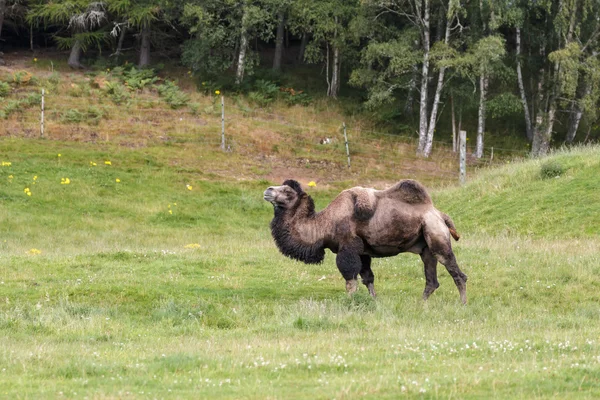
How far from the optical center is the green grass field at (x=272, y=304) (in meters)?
9.78

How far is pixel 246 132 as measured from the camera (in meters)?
43.4

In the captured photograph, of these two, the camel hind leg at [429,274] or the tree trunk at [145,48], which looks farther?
the tree trunk at [145,48]

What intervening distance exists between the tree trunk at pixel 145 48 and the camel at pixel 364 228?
36.6m

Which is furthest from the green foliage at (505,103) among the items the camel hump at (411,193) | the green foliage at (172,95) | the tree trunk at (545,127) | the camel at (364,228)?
the camel hump at (411,193)

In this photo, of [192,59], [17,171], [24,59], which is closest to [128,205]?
[17,171]

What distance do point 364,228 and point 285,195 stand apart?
1491 millimetres

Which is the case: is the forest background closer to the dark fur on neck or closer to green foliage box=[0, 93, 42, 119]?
green foliage box=[0, 93, 42, 119]

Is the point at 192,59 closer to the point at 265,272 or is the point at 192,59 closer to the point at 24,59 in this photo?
the point at 24,59

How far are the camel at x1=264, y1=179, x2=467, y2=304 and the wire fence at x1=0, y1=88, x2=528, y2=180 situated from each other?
2439cm

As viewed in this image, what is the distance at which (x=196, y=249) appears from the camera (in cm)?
2289

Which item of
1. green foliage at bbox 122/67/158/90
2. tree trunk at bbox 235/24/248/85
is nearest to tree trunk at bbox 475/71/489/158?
tree trunk at bbox 235/24/248/85

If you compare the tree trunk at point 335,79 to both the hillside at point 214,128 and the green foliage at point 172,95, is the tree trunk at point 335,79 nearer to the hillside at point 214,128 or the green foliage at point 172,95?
the hillside at point 214,128

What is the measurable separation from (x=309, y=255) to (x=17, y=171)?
1958 centimetres

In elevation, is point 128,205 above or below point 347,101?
below
